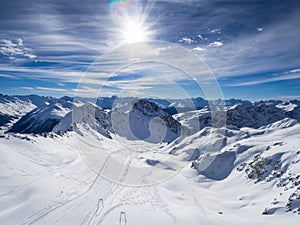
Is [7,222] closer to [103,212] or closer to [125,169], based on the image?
[103,212]

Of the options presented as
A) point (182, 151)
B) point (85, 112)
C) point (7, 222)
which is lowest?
point (7, 222)

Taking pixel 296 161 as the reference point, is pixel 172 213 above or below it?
below

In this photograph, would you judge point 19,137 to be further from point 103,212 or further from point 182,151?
point 182,151

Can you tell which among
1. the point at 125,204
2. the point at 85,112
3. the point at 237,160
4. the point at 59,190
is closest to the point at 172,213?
the point at 125,204

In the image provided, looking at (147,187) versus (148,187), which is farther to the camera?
(148,187)

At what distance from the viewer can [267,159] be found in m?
51.2

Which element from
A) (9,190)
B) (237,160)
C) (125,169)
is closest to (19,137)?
(125,169)

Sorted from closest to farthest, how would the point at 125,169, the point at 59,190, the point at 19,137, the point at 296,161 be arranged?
the point at 59,190 < the point at 296,161 < the point at 125,169 < the point at 19,137

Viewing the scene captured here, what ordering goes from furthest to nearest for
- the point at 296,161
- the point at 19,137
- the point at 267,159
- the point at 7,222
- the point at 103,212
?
the point at 19,137 → the point at 267,159 → the point at 296,161 → the point at 103,212 → the point at 7,222

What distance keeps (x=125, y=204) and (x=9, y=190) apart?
14.0 meters

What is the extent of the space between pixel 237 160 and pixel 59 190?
3979 centimetres

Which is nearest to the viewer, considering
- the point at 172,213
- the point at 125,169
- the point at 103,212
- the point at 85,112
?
the point at 103,212

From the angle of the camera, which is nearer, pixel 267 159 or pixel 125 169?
pixel 267 159

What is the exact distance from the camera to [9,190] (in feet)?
109
